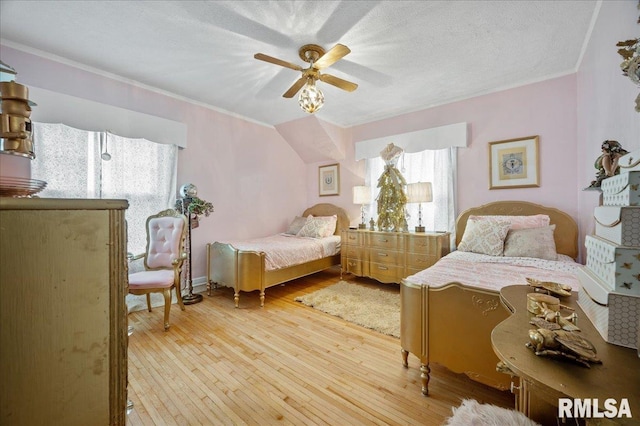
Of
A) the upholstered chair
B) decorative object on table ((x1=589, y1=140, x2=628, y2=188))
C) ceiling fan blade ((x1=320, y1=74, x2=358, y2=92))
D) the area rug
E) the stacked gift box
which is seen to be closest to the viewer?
the stacked gift box

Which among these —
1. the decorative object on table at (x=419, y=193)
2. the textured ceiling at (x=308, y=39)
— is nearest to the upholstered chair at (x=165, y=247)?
the textured ceiling at (x=308, y=39)

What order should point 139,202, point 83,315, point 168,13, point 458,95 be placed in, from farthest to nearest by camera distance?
point 458,95 → point 139,202 → point 168,13 → point 83,315

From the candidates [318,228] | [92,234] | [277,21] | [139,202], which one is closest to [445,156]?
[318,228]

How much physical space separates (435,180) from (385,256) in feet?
4.44

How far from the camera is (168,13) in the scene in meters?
1.93

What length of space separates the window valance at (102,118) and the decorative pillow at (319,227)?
2223 mm

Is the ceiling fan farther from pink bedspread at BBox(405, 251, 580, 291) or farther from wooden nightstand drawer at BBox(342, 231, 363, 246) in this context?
wooden nightstand drawer at BBox(342, 231, 363, 246)

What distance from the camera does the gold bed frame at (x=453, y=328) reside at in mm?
1407

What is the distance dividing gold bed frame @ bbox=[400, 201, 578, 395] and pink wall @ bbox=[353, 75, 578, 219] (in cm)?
214

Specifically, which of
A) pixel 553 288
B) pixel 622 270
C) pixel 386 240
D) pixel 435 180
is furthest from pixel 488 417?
pixel 435 180

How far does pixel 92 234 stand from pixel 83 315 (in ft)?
0.76

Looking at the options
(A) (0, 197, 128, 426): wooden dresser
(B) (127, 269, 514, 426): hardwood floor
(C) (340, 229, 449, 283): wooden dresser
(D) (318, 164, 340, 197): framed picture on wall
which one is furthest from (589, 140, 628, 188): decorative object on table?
(D) (318, 164, 340, 197): framed picture on wall

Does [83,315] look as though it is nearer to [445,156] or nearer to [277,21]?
[277,21]

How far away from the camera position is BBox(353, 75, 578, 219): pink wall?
9.23 ft
